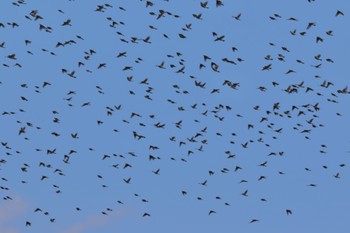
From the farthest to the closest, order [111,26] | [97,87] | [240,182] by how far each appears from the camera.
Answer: [240,182]
[97,87]
[111,26]

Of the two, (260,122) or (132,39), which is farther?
(260,122)

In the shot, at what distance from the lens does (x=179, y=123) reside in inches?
2889

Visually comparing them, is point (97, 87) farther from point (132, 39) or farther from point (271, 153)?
point (271, 153)

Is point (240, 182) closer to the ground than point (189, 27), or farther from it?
closer to the ground

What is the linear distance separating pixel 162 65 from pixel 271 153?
15298mm

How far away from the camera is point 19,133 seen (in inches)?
2906

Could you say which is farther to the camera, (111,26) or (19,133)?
(19,133)

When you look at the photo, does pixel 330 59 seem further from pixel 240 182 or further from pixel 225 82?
pixel 240 182

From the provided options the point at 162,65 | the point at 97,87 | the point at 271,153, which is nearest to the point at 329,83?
the point at 271,153

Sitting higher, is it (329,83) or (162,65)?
(329,83)

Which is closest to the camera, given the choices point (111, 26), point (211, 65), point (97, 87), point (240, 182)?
point (211, 65)

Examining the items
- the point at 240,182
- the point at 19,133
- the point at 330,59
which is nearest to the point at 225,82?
the point at 330,59

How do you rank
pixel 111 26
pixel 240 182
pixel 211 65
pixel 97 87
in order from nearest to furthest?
pixel 211 65 → pixel 111 26 → pixel 97 87 → pixel 240 182

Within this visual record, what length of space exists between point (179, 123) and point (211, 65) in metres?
12.0
